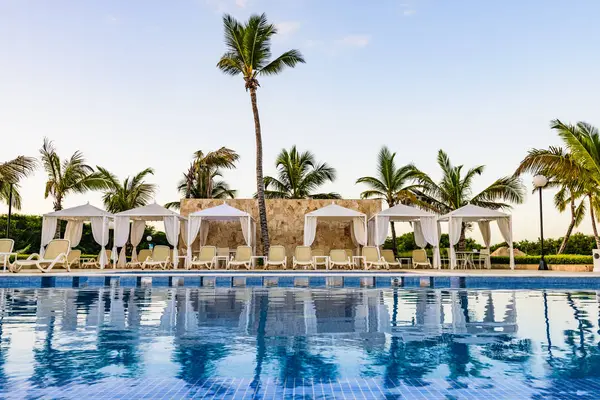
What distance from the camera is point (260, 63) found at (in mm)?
17062

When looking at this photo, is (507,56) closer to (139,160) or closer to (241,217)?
(241,217)

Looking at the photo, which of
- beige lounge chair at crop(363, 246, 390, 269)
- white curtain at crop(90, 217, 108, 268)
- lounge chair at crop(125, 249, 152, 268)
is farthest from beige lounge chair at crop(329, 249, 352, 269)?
white curtain at crop(90, 217, 108, 268)

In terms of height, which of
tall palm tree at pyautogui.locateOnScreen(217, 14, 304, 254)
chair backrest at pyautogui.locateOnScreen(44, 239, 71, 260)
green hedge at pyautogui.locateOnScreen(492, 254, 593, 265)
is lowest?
green hedge at pyautogui.locateOnScreen(492, 254, 593, 265)

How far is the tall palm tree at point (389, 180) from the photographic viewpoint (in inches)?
810

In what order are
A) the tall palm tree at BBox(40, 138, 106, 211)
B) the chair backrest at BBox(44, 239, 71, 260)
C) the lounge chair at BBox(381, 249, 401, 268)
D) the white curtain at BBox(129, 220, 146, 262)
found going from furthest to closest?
1. the tall palm tree at BBox(40, 138, 106, 211)
2. the white curtain at BBox(129, 220, 146, 262)
3. the lounge chair at BBox(381, 249, 401, 268)
4. the chair backrest at BBox(44, 239, 71, 260)

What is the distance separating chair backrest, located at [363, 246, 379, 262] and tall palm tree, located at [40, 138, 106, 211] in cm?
1160

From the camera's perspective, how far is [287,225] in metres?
18.1

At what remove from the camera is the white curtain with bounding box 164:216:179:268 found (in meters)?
15.6

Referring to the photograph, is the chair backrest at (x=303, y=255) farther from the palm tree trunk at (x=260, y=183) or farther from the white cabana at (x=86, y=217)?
the white cabana at (x=86, y=217)

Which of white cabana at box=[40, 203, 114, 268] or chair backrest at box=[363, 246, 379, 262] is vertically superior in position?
white cabana at box=[40, 203, 114, 268]

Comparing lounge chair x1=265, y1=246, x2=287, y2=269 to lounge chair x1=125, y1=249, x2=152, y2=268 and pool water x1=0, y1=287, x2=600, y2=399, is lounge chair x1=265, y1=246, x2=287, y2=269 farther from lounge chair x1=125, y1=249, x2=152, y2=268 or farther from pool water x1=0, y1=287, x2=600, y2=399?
pool water x1=0, y1=287, x2=600, y2=399

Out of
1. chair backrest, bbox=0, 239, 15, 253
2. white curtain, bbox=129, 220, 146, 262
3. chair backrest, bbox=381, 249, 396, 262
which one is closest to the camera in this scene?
chair backrest, bbox=0, 239, 15, 253

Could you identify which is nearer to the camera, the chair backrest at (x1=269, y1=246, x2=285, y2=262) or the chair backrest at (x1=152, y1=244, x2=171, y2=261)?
the chair backrest at (x1=269, y1=246, x2=285, y2=262)

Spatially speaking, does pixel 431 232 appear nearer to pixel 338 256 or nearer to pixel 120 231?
pixel 338 256
